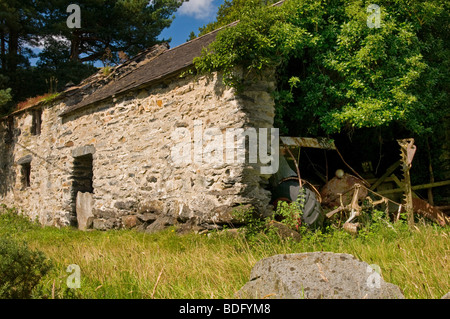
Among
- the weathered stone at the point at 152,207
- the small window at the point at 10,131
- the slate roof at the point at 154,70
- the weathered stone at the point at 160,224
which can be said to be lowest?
the weathered stone at the point at 160,224

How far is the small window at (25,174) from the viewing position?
1290 centimetres

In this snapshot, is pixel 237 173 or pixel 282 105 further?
pixel 282 105

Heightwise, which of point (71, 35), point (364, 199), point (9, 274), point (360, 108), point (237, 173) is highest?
point (71, 35)

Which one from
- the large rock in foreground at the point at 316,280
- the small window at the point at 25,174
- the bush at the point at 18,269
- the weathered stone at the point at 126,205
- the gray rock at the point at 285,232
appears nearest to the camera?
the large rock in foreground at the point at 316,280

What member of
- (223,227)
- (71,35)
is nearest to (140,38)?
(71,35)

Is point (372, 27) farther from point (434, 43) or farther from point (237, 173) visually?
point (237, 173)

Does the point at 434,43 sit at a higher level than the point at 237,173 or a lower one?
higher

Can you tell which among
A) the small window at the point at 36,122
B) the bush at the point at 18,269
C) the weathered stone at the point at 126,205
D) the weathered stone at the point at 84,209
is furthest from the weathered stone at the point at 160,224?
the small window at the point at 36,122

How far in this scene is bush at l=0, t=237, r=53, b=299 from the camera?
11.1ft

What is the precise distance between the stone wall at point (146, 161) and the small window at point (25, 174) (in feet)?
1.74

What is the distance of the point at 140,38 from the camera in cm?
1959

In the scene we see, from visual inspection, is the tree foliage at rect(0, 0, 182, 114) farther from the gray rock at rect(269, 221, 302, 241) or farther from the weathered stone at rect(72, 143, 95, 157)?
the gray rock at rect(269, 221, 302, 241)

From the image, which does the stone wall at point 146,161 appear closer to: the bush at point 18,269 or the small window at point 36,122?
the small window at point 36,122

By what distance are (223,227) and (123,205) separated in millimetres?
3203
